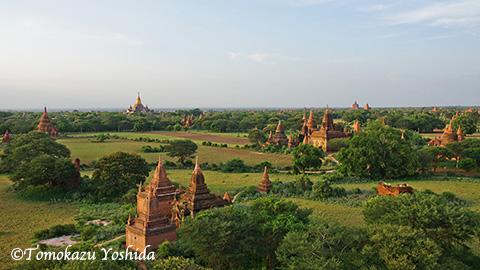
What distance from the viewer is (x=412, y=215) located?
15.5 m

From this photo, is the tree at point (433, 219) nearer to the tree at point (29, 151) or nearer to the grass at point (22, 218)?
the grass at point (22, 218)

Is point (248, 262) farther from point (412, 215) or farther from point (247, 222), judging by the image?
point (412, 215)

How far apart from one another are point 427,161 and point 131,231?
32.1m

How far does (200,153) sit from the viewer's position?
182 ft

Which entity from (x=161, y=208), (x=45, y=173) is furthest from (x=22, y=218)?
(x=161, y=208)

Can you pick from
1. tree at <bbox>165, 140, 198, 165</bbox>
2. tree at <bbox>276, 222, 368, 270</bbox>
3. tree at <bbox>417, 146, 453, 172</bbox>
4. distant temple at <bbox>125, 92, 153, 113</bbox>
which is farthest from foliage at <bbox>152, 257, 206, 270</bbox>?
distant temple at <bbox>125, 92, 153, 113</bbox>

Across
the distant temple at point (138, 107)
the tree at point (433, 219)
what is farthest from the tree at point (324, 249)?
the distant temple at point (138, 107)

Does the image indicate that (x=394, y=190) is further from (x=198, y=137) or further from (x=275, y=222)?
(x=198, y=137)

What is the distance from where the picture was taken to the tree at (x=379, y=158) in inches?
1426

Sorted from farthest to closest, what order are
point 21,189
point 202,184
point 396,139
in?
point 396,139 → point 21,189 → point 202,184

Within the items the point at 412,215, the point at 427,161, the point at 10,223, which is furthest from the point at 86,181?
the point at 427,161

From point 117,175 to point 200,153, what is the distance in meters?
26.0

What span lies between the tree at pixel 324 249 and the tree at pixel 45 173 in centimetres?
2251

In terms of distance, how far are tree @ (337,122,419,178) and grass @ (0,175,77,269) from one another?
25.2m
